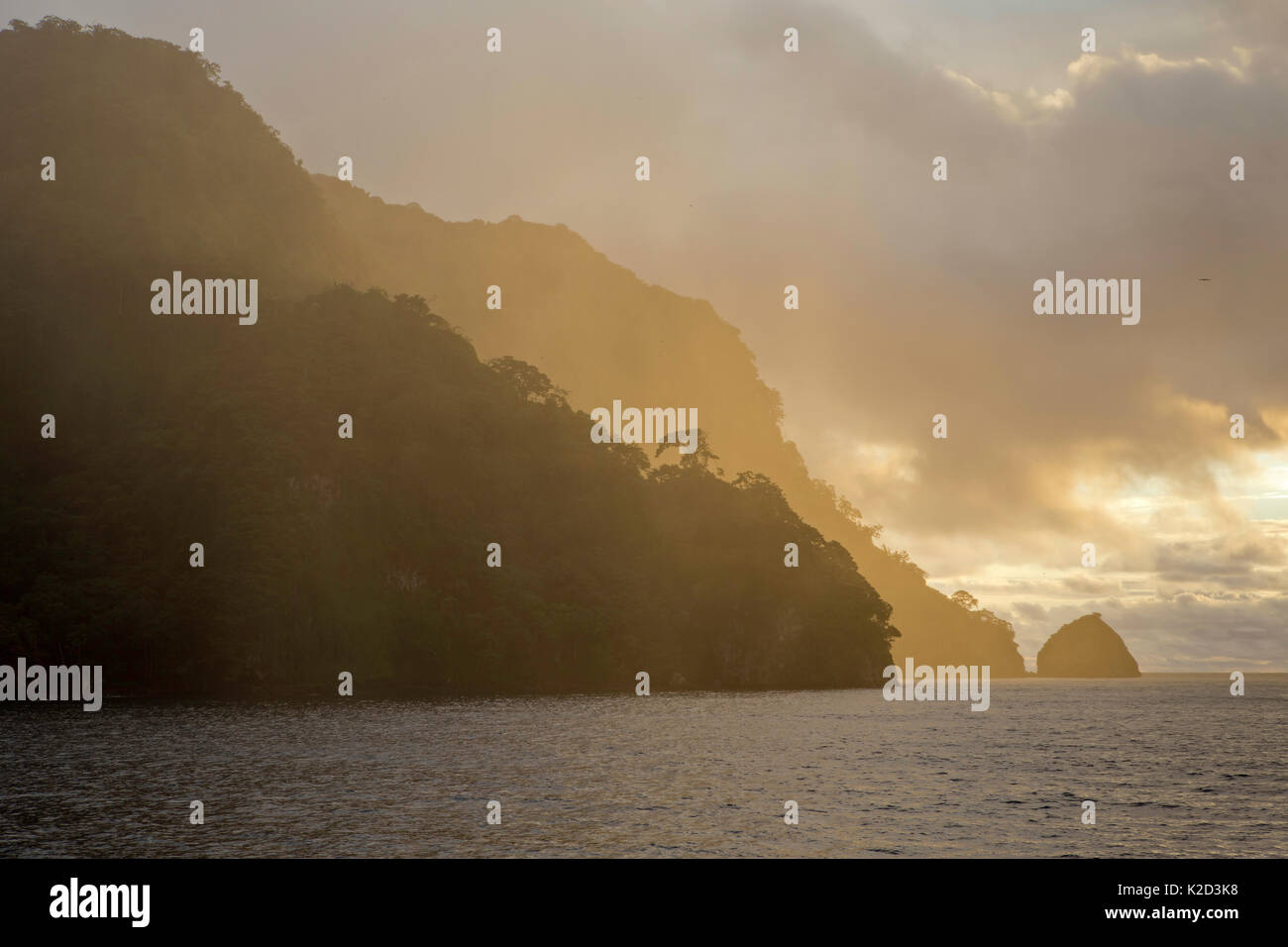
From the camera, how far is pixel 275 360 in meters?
177

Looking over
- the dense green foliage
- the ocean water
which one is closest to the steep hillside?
the dense green foliage

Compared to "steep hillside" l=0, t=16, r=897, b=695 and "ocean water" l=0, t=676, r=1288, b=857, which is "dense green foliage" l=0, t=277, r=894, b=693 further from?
"ocean water" l=0, t=676, r=1288, b=857

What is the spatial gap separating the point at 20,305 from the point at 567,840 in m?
162

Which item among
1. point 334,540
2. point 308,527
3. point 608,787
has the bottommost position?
point 608,787

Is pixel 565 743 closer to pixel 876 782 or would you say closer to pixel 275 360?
pixel 876 782

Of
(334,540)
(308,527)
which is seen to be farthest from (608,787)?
(334,540)

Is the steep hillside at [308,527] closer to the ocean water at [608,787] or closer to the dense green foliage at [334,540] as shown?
the dense green foliage at [334,540]

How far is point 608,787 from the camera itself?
52562 mm

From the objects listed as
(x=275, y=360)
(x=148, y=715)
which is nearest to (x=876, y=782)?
(x=148, y=715)

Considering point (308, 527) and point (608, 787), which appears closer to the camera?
point (608, 787)

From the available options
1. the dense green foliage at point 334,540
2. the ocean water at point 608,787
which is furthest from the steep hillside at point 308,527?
the ocean water at point 608,787

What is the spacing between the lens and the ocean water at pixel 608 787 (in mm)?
37750

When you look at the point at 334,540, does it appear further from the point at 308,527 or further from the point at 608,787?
the point at 608,787

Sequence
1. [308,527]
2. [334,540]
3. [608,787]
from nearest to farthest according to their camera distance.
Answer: [608,787], [308,527], [334,540]
